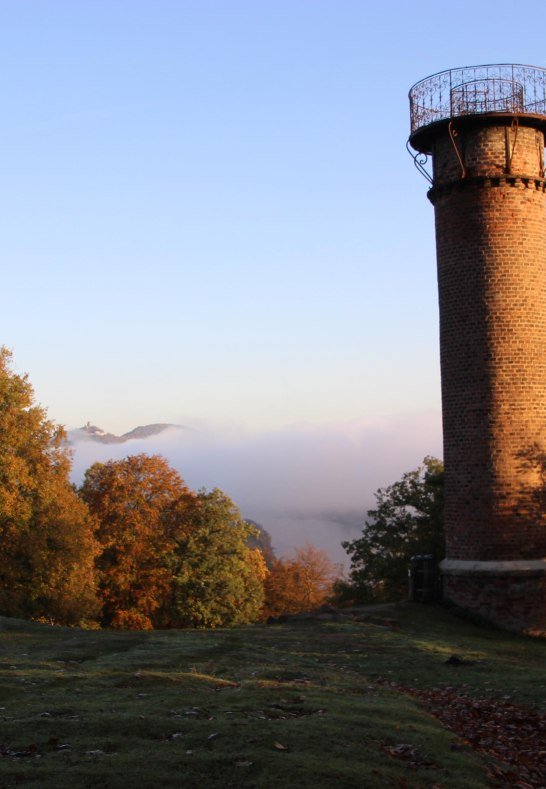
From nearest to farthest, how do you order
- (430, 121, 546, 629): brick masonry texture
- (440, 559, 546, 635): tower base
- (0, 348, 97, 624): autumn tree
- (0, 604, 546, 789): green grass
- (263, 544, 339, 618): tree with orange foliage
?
(0, 604, 546, 789): green grass, (440, 559, 546, 635): tower base, (430, 121, 546, 629): brick masonry texture, (0, 348, 97, 624): autumn tree, (263, 544, 339, 618): tree with orange foliage

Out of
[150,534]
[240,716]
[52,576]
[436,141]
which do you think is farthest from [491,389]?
[150,534]

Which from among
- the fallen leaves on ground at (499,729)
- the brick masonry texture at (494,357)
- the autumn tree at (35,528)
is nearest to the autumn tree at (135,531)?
the autumn tree at (35,528)

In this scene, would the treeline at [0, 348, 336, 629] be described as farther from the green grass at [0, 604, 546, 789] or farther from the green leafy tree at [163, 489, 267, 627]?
the green grass at [0, 604, 546, 789]

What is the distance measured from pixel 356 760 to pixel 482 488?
16757mm

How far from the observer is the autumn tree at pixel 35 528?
112 feet

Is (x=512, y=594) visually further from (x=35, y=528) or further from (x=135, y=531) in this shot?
(x=135, y=531)

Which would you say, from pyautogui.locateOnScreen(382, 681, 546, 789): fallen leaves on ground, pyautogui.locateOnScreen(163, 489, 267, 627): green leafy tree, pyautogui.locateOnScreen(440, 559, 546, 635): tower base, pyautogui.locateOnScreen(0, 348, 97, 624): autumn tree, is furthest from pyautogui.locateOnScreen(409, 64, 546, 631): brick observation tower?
pyautogui.locateOnScreen(163, 489, 267, 627): green leafy tree

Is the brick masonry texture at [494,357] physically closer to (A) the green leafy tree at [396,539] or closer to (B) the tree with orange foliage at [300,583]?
(A) the green leafy tree at [396,539]

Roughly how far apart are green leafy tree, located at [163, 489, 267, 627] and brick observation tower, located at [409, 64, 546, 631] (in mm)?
22057

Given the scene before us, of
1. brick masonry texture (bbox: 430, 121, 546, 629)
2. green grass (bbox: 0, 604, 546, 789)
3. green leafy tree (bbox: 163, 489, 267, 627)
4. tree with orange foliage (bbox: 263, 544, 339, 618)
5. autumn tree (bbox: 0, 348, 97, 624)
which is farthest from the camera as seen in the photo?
tree with orange foliage (bbox: 263, 544, 339, 618)

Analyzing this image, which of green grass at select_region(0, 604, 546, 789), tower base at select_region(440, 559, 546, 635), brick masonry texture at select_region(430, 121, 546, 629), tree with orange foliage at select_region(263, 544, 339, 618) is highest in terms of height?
brick masonry texture at select_region(430, 121, 546, 629)

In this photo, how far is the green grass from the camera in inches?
351

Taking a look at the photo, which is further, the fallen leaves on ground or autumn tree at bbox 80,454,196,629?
autumn tree at bbox 80,454,196,629

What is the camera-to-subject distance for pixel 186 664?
16.0m
